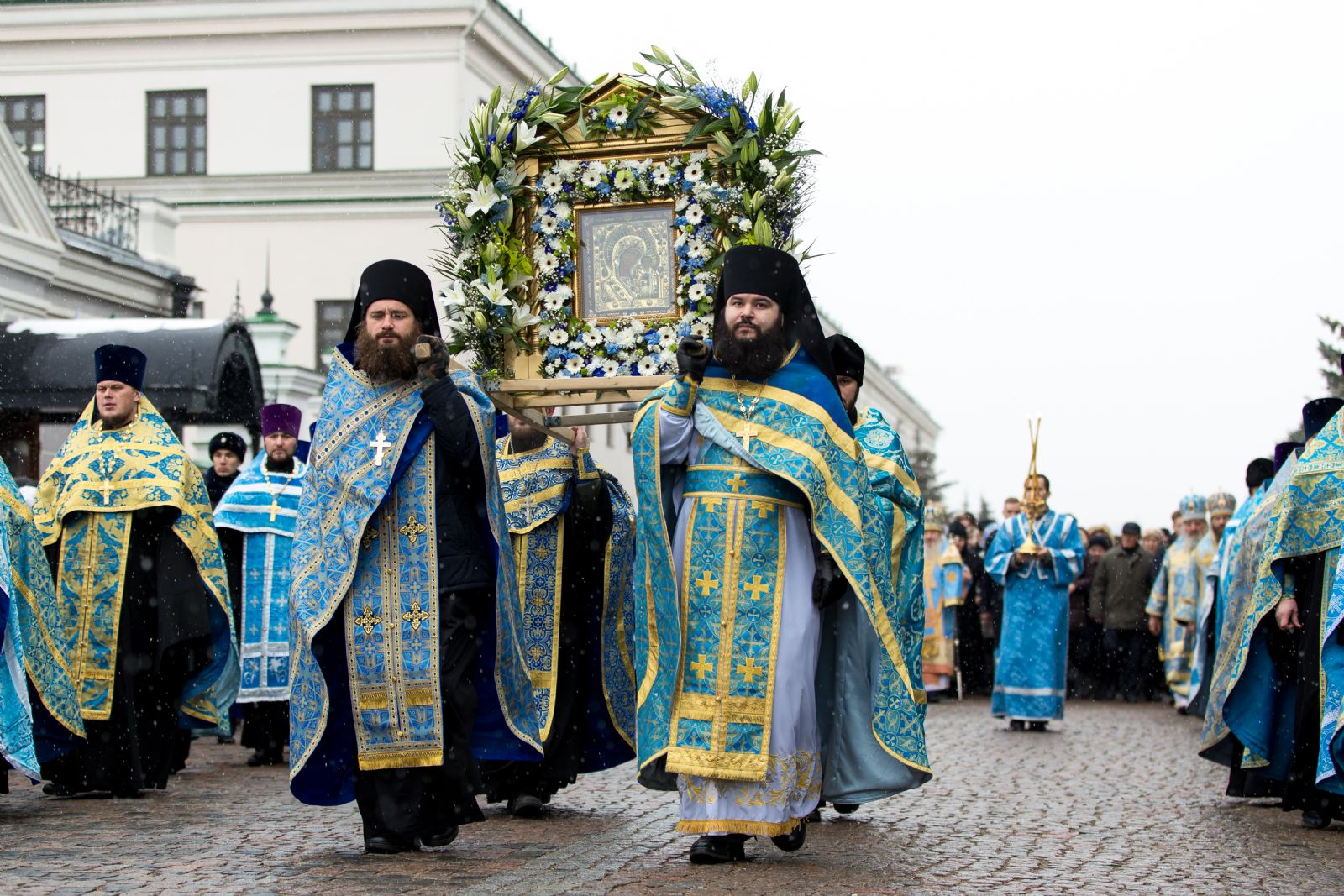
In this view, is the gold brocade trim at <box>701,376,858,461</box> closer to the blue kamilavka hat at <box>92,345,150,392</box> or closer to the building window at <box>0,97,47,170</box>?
the blue kamilavka hat at <box>92,345,150,392</box>

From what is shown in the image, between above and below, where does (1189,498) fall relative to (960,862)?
above

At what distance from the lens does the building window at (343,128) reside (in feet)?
123

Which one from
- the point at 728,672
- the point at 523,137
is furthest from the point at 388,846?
the point at 523,137

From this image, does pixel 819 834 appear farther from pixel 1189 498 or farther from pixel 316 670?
pixel 1189 498

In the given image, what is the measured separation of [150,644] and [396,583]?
3.17m

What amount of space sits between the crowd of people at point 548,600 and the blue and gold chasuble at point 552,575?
0.04 feet

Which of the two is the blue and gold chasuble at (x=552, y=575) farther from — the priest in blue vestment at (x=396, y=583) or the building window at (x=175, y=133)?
the building window at (x=175, y=133)

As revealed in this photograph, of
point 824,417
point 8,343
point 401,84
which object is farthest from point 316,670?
point 401,84

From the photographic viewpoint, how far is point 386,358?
7426mm

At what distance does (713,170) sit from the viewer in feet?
28.6

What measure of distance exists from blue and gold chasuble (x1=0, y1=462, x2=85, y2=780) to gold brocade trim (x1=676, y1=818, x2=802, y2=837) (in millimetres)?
3111

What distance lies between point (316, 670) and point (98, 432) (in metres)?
3.17

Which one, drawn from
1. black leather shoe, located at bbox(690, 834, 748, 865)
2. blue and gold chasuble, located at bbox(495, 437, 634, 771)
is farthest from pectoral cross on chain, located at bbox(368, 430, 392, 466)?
blue and gold chasuble, located at bbox(495, 437, 634, 771)

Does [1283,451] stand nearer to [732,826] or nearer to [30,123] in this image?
[732,826]
